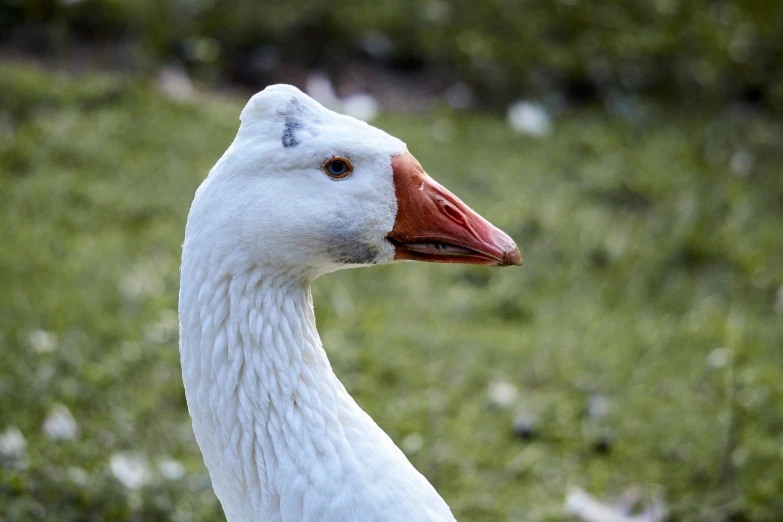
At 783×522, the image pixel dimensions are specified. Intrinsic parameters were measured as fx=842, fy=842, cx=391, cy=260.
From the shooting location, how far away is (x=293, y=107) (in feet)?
5.18

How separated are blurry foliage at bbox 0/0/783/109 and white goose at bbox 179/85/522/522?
387cm

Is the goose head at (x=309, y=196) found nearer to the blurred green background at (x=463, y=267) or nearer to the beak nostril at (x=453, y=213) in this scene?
the beak nostril at (x=453, y=213)

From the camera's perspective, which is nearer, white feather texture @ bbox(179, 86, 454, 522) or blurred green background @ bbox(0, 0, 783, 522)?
white feather texture @ bbox(179, 86, 454, 522)

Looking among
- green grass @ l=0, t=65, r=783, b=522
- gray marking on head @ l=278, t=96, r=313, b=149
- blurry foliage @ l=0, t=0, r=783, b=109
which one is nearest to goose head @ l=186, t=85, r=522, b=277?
gray marking on head @ l=278, t=96, r=313, b=149

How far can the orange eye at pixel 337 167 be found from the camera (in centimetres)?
158

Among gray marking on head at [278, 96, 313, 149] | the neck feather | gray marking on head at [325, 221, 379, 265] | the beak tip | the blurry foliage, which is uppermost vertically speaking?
the blurry foliage

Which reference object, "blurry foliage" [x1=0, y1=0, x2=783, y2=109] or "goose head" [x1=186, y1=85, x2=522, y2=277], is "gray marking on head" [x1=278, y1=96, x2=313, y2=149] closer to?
"goose head" [x1=186, y1=85, x2=522, y2=277]

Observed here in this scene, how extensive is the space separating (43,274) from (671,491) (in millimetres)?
2606

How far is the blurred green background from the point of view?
288 cm

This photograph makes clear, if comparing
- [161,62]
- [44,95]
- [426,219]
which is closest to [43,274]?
[44,95]

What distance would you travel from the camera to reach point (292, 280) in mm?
1646

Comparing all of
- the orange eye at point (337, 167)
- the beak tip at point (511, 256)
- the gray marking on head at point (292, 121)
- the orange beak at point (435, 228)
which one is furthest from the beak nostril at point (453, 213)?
the gray marking on head at point (292, 121)

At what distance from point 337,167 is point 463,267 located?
2.50 metres

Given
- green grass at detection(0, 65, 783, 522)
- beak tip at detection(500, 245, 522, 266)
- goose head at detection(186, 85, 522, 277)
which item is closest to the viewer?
goose head at detection(186, 85, 522, 277)
